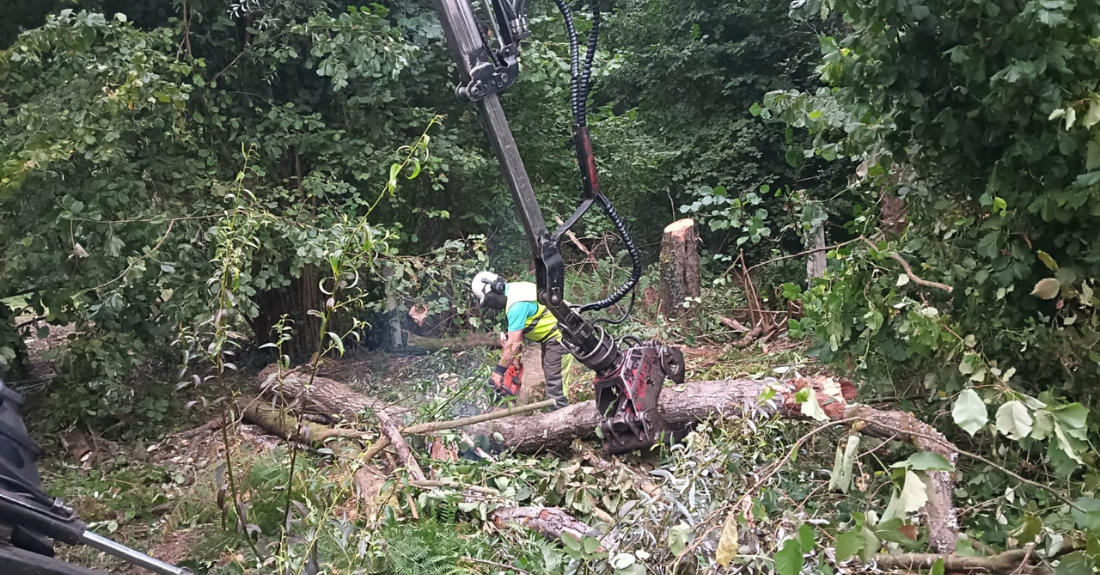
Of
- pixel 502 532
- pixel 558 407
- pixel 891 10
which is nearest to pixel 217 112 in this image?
pixel 558 407

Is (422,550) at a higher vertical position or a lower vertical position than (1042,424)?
lower

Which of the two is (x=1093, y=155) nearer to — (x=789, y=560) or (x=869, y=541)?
(x=869, y=541)

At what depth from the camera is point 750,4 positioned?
7.91 metres

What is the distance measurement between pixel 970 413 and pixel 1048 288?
4.08 feet

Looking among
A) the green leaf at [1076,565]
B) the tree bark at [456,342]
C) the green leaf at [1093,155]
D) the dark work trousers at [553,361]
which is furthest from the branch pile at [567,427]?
the tree bark at [456,342]

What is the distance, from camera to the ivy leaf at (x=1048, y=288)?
232 cm

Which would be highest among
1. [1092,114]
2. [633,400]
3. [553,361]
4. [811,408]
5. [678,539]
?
[1092,114]

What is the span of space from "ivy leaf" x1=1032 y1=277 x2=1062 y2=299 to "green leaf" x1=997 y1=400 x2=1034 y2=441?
3.26 ft

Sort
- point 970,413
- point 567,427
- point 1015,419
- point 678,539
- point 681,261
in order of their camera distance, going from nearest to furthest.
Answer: point 970,413, point 1015,419, point 678,539, point 567,427, point 681,261

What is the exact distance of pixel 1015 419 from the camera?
59.9 inches

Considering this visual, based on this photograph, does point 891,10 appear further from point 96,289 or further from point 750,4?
point 750,4

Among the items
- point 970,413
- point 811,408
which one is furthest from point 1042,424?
point 811,408

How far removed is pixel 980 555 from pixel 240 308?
3737mm

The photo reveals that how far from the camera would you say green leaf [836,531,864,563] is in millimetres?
1436
